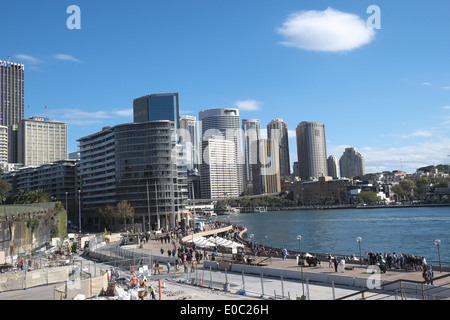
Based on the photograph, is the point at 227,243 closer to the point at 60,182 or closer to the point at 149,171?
the point at 149,171

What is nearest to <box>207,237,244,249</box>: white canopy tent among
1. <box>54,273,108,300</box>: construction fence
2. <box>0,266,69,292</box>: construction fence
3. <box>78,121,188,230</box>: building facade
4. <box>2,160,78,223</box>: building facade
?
<box>0,266,69,292</box>: construction fence

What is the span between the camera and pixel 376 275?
23.9 m

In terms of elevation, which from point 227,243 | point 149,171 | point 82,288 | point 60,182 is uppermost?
point 149,171

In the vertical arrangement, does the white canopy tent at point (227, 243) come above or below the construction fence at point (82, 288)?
below

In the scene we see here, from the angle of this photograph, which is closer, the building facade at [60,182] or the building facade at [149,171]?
the building facade at [149,171]

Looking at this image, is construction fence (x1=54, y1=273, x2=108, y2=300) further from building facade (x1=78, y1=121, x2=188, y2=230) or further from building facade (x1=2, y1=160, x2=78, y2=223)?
building facade (x1=2, y1=160, x2=78, y2=223)

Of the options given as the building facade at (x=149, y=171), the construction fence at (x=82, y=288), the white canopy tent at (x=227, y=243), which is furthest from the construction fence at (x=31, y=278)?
the building facade at (x=149, y=171)

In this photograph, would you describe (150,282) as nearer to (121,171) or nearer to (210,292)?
(210,292)

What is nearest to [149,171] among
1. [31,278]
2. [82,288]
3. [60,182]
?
[60,182]

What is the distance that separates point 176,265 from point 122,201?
247ft

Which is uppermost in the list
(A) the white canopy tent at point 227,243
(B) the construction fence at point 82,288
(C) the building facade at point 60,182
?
(C) the building facade at point 60,182

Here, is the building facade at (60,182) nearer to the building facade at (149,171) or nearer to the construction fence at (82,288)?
the building facade at (149,171)

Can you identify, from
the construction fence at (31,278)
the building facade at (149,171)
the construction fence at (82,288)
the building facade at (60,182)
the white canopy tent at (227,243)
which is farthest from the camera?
the building facade at (60,182)
